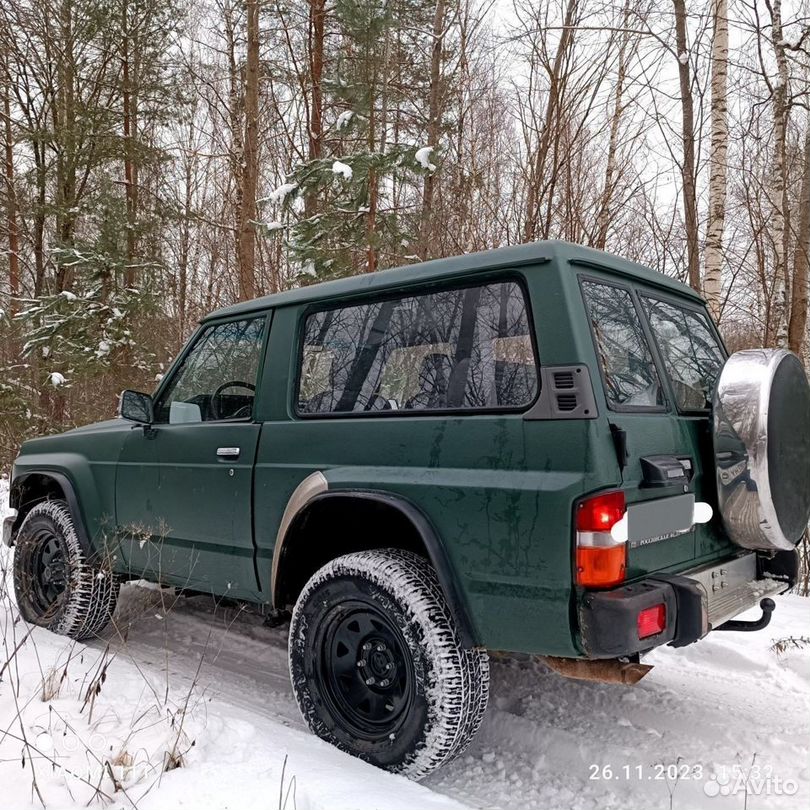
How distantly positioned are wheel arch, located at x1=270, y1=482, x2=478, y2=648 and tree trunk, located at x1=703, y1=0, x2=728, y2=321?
557cm

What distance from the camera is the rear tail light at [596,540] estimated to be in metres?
2.10

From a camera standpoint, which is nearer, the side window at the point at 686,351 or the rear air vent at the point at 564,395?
the rear air vent at the point at 564,395

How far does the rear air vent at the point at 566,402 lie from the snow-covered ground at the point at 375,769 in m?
1.34

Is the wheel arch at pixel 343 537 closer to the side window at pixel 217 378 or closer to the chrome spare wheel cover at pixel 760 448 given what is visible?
the side window at pixel 217 378

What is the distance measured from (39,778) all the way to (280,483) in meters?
1.32

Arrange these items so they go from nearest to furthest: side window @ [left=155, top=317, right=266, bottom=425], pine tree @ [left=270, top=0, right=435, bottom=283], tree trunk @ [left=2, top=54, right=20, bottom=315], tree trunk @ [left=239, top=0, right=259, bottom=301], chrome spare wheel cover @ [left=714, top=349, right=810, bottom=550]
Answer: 1. chrome spare wheel cover @ [left=714, top=349, right=810, bottom=550]
2. side window @ [left=155, top=317, right=266, bottom=425]
3. pine tree @ [left=270, top=0, right=435, bottom=283]
4. tree trunk @ [left=239, top=0, right=259, bottom=301]
5. tree trunk @ [left=2, top=54, right=20, bottom=315]

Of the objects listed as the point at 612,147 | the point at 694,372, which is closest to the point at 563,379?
the point at 694,372

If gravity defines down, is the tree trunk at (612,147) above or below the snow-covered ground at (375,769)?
above

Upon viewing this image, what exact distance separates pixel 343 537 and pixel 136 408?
4.65ft

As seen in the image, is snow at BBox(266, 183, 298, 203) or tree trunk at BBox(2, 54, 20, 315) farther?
tree trunk at BBox(2, 54, 20, 315)

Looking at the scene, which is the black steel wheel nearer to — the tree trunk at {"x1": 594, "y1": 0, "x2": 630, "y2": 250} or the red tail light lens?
the red tail light lens

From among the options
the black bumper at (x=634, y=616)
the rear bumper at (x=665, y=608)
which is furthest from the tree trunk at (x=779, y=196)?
the black bumper at (x=634, y=616)

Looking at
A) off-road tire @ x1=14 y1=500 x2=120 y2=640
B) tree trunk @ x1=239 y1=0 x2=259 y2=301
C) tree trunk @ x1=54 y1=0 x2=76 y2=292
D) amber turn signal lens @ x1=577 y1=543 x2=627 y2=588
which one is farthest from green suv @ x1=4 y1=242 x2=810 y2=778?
tree trunk @ x1=54 y1=0 x2=76 y2=292

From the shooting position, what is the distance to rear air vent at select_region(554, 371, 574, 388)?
2.19 metres
